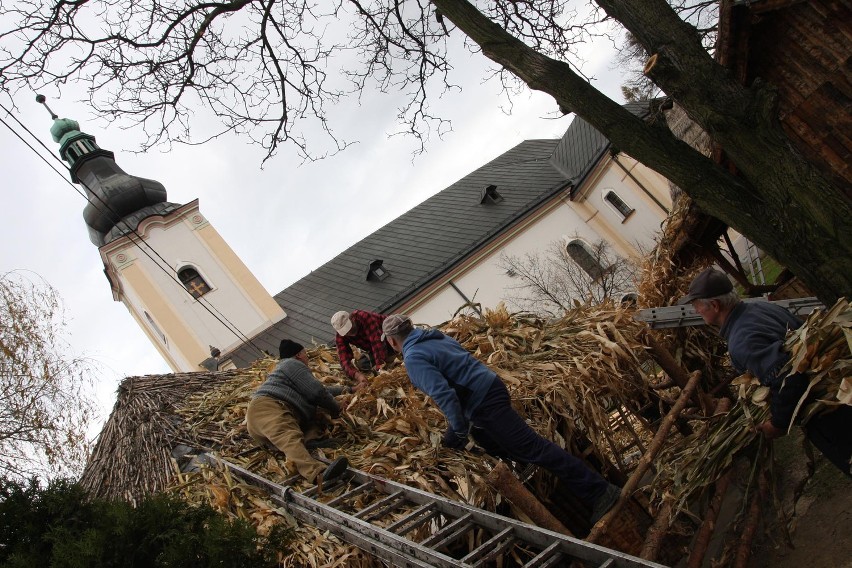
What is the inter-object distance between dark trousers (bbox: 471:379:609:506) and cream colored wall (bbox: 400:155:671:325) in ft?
62.3

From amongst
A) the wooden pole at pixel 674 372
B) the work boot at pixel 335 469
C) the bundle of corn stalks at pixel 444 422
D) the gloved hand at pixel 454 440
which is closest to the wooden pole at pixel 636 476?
the bundle of corn stalks at pixel 444 422

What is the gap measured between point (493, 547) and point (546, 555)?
50 centimetres

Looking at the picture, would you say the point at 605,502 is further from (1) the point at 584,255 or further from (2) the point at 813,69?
(1) the point at 584,255

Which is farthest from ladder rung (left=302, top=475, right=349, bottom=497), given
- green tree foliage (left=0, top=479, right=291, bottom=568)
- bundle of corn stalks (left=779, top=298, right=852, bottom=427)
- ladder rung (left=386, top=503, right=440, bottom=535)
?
bundle of corn stalks (left=779, top=298, right=852, bottom=427)

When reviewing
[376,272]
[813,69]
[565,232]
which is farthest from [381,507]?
[565,232]

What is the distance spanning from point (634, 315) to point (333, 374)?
337cm

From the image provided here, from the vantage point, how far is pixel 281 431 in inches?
212

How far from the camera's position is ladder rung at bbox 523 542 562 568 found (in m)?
3.13

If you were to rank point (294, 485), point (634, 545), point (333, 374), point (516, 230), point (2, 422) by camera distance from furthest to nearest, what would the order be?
point (516, 230)
point (2, 422)
point (333, 374)
point (294, 485)
point (634, 545)

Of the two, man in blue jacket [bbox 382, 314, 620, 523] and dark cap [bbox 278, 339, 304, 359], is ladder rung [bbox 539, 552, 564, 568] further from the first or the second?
dark cap [bbox 278, 339, 304, 359]

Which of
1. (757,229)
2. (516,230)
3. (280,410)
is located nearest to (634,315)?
(757,229)

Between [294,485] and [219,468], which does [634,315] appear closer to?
[294,485]

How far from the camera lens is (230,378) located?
28.1 ft

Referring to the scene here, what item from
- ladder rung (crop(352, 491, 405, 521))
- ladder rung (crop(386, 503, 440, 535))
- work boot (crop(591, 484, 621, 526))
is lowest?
work boot (crop(591, 484, 621, 526))
